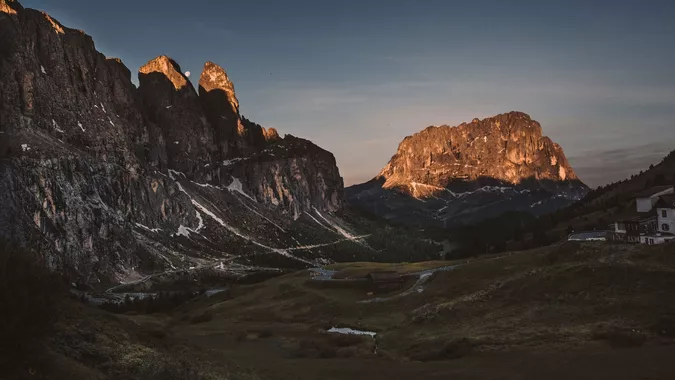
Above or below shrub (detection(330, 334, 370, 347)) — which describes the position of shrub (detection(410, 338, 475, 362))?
above

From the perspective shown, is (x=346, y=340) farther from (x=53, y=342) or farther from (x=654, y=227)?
(x=654, y=227)

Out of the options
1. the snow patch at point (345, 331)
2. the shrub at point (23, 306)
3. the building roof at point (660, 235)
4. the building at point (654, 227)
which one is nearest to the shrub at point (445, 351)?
the snow patch at point (345, 331)

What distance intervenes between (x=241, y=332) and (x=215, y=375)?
1633 inches

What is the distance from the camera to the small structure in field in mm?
103688

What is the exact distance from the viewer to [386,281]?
4178 inches

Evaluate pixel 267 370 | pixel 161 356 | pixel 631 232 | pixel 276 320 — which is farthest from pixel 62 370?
pixel 631 232

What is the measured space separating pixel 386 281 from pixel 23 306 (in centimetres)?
8570

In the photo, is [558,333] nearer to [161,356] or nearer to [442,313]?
[442,313]

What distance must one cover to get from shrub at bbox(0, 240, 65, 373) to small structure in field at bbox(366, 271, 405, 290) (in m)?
80.5

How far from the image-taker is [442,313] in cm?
6800

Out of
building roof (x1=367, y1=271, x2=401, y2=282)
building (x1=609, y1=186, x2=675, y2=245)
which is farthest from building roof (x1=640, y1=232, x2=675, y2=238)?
building roof (x1=367, y1=271, x2=401, y2=282)

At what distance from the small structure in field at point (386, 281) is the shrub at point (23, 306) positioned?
80509mm

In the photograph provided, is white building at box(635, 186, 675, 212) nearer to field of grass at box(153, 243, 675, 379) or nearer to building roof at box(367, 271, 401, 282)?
field of grass at box(153, 243, 675, 379)

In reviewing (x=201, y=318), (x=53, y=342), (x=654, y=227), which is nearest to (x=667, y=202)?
(x=654, y=227)
